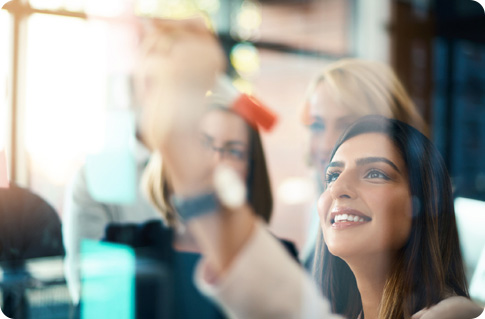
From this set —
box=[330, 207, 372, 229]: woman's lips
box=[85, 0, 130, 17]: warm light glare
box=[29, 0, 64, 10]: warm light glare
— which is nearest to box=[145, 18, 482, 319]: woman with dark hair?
box=[330, 207, 372, 229]: woman's lips

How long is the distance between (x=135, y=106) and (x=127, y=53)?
0.42 ft

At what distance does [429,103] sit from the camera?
1.18 metres

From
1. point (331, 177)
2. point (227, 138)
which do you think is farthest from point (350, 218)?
point (227, 138)

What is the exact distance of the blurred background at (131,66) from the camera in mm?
1110

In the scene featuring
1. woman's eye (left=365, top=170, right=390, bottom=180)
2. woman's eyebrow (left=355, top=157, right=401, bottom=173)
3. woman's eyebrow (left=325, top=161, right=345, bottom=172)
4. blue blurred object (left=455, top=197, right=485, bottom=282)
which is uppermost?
woman's eyebrow (left=355, top=157, right=401, bottom=173)

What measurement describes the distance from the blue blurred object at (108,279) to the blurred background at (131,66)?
151 mm

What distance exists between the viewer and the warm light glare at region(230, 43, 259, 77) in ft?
3.60

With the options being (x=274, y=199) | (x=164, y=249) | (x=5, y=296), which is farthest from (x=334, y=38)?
(x=5, y=296)

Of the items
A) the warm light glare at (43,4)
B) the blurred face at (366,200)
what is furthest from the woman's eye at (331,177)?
the warm light glare at (43,4)

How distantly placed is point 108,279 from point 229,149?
1.44 ft

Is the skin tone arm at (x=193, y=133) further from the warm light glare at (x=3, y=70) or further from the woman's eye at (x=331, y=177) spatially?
the warm light glare at (x=3, y=70)

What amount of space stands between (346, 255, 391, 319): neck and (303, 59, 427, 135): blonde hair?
13.2 inches

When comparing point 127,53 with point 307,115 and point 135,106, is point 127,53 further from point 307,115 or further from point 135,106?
point 307,115

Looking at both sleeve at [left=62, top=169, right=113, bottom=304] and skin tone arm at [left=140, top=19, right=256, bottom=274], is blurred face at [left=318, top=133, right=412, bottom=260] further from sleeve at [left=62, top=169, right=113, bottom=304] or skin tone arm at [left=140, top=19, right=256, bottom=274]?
sleeve at [left=62, top=169, right=113, bottom=304]
